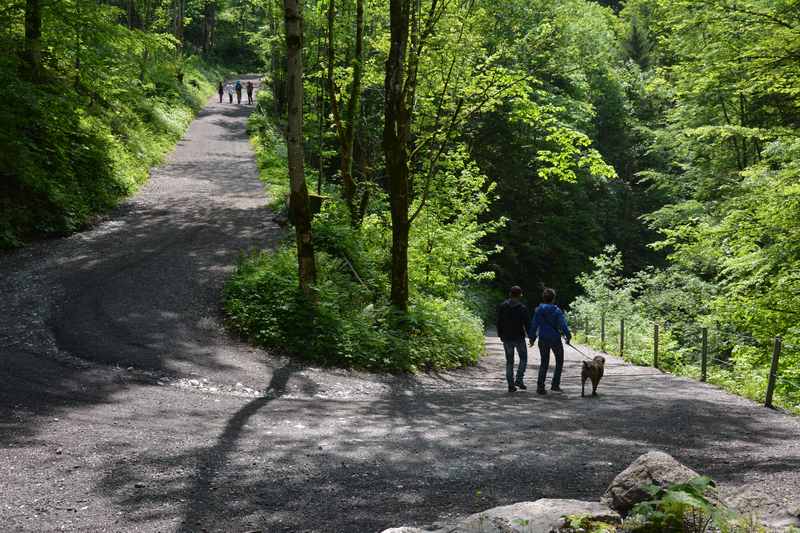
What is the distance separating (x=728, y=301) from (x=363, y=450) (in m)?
11.3

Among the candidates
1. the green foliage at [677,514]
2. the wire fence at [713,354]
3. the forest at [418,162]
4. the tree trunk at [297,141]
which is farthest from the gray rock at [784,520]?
the tree trunk at [297,141]

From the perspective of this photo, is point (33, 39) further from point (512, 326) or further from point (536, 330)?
point (536, 330)

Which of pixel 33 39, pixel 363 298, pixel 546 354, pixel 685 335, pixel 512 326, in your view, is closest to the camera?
pixel 546 354

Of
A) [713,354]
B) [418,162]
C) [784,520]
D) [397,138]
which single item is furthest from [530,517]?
[418,162]

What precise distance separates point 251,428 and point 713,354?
1470 cm

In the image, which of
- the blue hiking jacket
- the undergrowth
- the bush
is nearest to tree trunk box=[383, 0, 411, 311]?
the bush

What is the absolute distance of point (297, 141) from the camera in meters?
11.8

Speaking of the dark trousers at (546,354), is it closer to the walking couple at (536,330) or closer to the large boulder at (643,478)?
the walking couple at (536,330)

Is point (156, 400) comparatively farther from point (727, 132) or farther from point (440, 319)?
point (727, 132)

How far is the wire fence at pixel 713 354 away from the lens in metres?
10.9

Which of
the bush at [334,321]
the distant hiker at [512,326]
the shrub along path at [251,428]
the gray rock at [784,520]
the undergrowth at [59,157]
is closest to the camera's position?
the gray rock at [784,520]

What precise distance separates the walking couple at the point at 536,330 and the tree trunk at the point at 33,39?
1429 centimetres

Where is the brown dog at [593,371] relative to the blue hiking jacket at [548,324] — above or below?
below

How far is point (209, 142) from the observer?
33.8m
